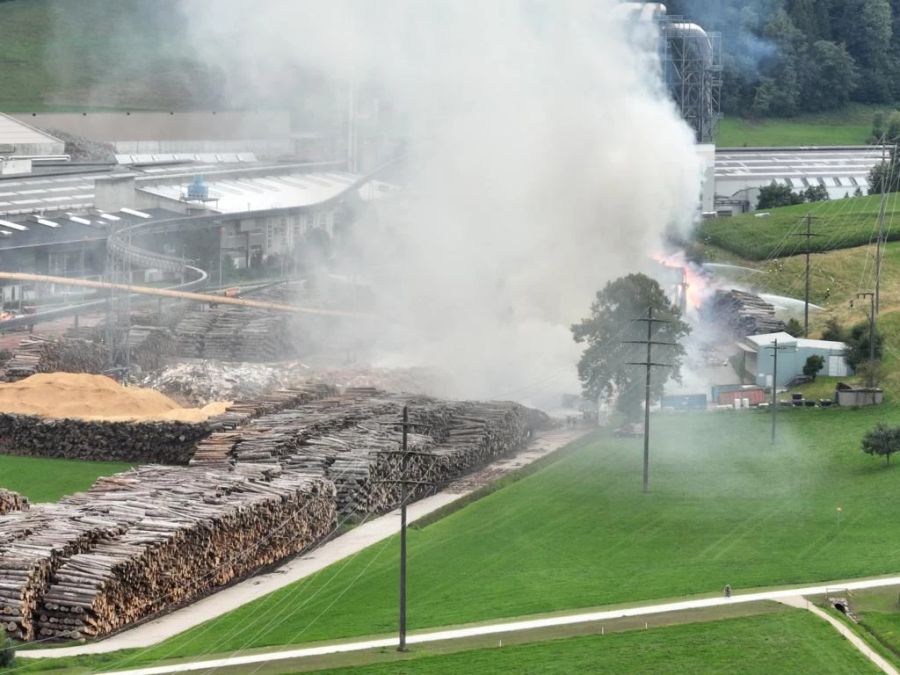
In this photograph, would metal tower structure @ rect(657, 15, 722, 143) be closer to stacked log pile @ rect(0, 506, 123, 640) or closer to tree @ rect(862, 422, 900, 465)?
tree @ rect(862, 422, 900, 465)

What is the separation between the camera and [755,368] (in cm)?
7044

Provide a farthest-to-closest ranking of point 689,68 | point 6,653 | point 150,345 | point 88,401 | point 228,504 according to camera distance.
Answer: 1. point 689,68
2. point 150,345
3. point 88,401
4. point 228,504
5. point 6,653

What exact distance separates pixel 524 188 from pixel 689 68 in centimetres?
2148

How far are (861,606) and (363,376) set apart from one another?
3107 centimetres

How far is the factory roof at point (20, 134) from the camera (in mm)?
109812

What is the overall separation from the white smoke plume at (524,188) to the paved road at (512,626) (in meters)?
28.4

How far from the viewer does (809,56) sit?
13775 cm

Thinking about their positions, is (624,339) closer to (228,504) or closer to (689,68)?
(228,504)

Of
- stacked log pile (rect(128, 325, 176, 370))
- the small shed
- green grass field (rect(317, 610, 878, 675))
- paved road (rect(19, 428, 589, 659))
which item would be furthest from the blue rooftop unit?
green grass field (rect(317, 610, 878, 675))

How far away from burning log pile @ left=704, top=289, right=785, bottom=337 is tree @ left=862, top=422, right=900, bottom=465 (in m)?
20.8

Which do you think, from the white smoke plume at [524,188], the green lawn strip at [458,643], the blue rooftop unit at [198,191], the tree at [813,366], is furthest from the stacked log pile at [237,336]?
Result: the green lawn strip at [458,643]

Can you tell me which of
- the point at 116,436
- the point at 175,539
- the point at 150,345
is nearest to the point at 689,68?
the point at 150,345

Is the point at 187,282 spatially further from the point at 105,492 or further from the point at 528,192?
the point at 105,492

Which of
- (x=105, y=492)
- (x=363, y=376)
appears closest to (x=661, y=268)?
(x=363, y=376)
